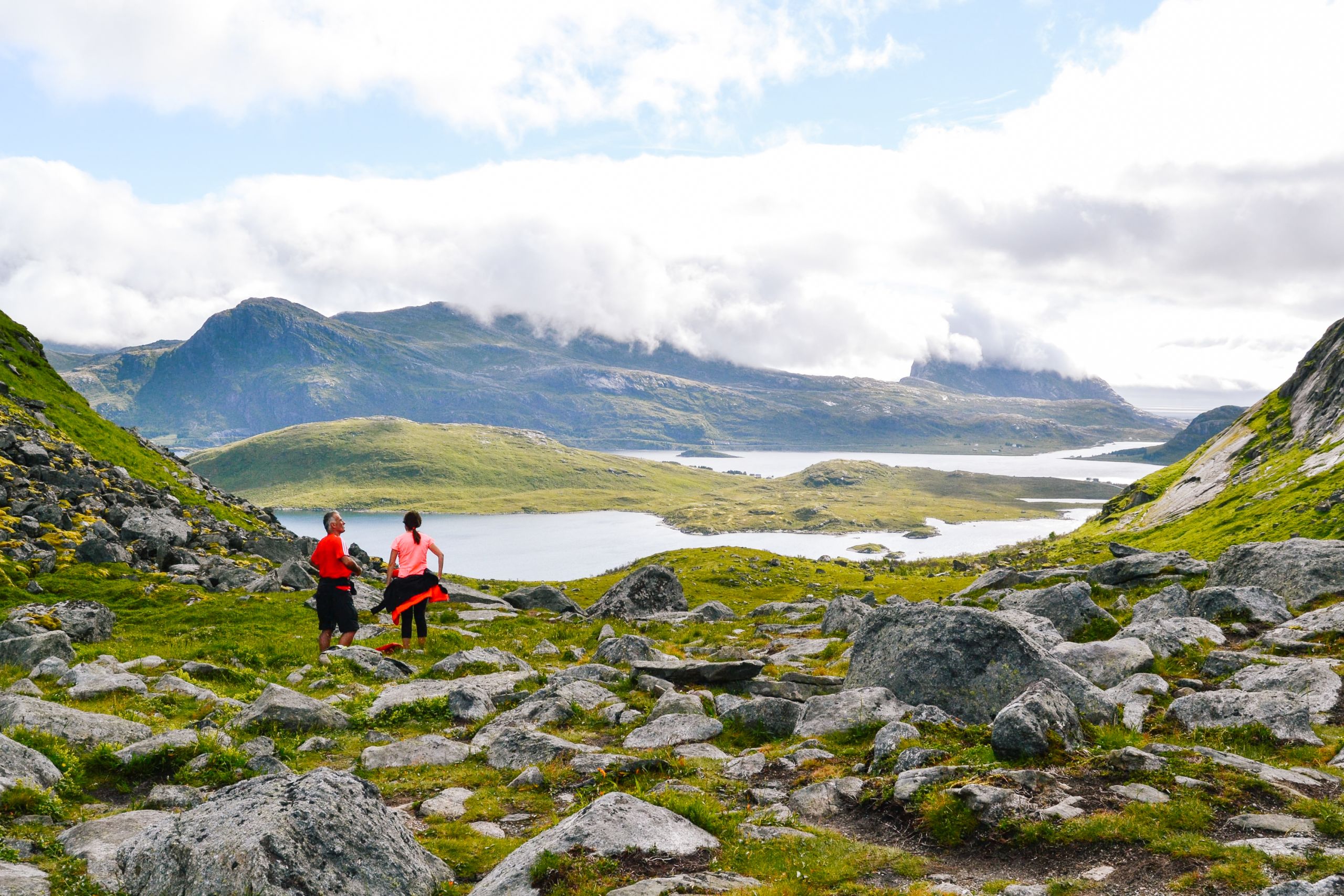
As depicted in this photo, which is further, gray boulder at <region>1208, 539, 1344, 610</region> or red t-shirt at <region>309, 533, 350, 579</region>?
gray boulder at <region>1208, 539, 1344, 610</region>

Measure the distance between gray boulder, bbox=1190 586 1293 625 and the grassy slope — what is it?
2251 inches

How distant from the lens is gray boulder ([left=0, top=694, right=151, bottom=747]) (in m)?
14.1

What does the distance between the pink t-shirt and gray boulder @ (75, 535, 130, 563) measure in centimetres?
1892

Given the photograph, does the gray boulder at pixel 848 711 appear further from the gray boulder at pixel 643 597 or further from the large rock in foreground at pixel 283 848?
the gray boulder at pixel 643 597

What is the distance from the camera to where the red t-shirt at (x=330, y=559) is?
24.5 m

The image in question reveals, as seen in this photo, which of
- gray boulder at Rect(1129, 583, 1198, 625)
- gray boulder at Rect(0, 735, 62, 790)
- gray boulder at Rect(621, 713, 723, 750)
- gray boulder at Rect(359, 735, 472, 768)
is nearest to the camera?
gray boulder at Rect(0, 735, 62, 790)

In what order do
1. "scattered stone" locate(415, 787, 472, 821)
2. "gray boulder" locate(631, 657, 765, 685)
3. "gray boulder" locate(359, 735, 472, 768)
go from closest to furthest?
"scattered stone" locate(415, 787, 472, 821) → "gray boulder" locate(359, 735, 472, 768) → "gray boulder" locate(631, 657, 765, 685)

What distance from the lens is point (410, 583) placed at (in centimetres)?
2691

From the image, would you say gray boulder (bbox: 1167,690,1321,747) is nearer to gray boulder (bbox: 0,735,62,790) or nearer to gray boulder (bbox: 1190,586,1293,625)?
gray boulder (bbox: 1190,586,1293,625)

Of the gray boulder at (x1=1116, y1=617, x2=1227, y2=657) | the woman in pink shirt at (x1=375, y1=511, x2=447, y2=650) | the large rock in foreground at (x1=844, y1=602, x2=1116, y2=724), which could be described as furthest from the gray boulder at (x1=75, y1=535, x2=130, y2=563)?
the gray boulder at (x1=1116, y1=617, x2=1227, y2=657)

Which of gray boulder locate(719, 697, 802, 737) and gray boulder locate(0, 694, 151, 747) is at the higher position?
gray boulder locate(0, 694, 151, 747)

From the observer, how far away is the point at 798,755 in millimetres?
15352

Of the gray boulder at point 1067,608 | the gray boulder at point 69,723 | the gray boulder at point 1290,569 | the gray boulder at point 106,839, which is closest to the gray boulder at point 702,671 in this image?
the gray boulder at point 1067,608

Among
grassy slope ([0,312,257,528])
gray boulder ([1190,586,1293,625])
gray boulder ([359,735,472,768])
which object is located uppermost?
grassy slope ([0,312,257,528])
